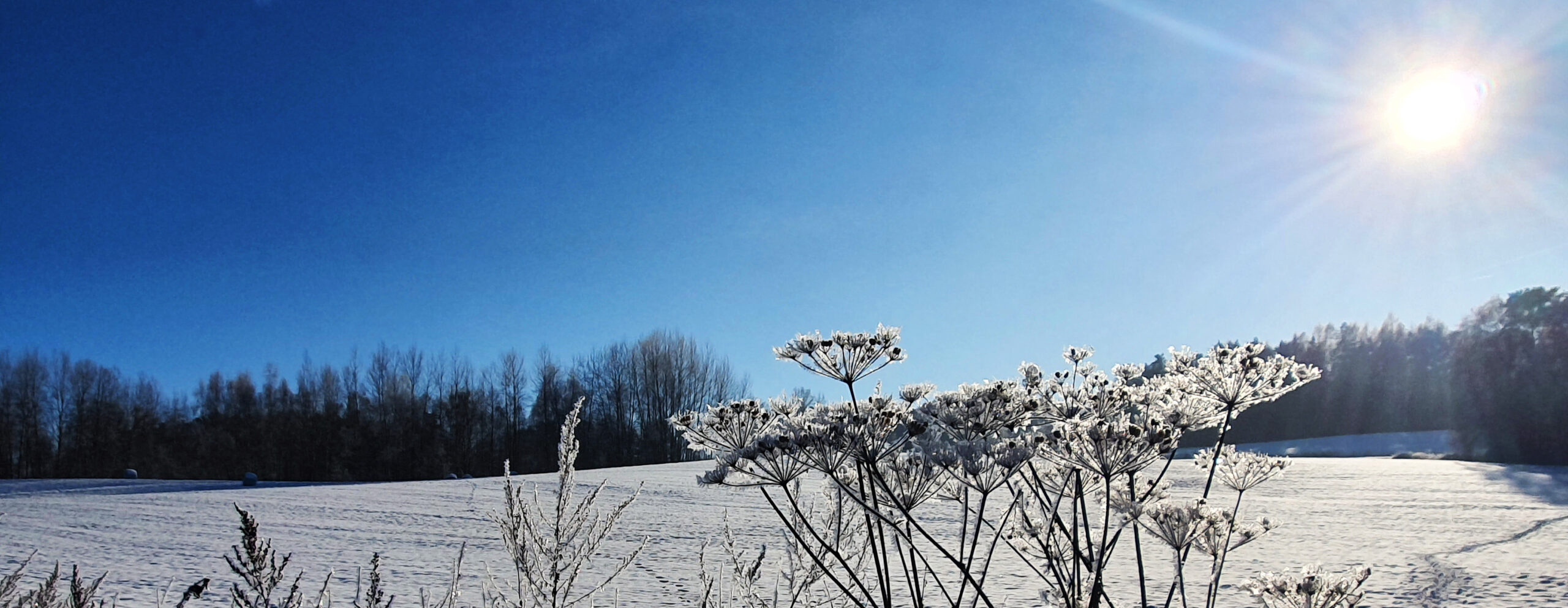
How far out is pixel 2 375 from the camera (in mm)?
38594

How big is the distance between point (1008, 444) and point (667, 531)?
1175cm

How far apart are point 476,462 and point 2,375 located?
23882 millimetres

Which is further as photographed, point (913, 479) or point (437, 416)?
point (437, 416)

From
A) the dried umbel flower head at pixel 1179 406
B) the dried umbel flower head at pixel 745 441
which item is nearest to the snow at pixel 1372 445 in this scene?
the dried umbel flower head at pixel 1179 406

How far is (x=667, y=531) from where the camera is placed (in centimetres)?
1248

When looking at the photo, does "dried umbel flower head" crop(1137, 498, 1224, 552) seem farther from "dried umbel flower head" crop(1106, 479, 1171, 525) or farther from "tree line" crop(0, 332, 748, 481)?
"tree line" crop(0, 332, 748, 481)

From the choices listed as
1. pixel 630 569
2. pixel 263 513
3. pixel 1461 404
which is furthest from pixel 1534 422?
pixel 263 513

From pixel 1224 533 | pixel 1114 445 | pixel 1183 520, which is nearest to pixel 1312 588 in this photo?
pixel 1224 533

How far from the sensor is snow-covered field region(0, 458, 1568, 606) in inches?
320

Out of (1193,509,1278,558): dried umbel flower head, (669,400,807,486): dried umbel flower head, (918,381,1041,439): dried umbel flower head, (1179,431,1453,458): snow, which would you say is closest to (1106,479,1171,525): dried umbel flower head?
(1193,509,1278,558): dried umbel flower head

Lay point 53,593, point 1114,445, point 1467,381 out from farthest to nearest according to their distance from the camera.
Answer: point 1467,381
point 53,593
point 1114,445

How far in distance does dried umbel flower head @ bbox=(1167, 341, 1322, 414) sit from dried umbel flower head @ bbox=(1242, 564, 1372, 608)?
0.39 m

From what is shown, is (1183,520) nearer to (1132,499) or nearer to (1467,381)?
(1132,499)

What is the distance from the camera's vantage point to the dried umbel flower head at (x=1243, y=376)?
1734 millimetres
